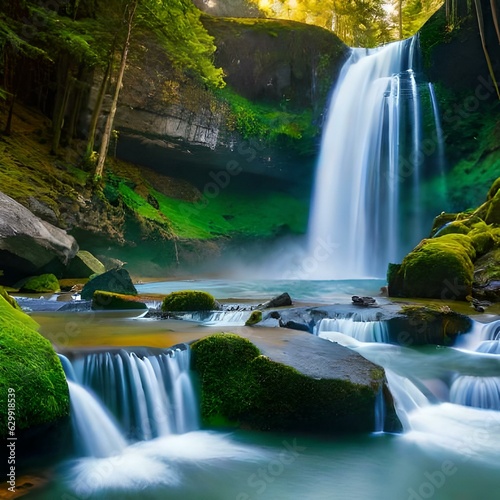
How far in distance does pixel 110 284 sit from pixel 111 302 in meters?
1.17

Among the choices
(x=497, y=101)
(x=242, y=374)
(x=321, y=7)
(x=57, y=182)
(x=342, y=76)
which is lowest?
(x=242, y=374)

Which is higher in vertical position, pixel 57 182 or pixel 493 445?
pixel 57 182

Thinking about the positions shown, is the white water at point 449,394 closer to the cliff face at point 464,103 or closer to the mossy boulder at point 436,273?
the mossy boulder at point 436,273

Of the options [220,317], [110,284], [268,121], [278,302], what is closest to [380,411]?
[220,317]

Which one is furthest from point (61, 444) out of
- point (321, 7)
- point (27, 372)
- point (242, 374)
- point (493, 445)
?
point (321, 7)

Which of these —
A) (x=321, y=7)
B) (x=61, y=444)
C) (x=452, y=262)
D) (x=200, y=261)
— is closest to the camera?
(x=61, y=444)

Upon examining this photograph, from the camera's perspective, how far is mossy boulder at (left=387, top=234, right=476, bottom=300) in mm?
9289

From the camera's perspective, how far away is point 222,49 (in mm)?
22328

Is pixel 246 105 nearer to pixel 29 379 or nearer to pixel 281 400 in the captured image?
pixel 281 400

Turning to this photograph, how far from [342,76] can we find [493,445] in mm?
21671

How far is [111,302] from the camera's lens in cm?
827

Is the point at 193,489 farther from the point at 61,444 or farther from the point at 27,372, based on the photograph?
the point at 27,372

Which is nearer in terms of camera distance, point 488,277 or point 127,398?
point 127,398

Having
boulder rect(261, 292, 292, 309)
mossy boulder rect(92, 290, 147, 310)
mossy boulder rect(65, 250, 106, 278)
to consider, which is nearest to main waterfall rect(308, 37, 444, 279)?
mossy boulder rect(65, 250, 106, 278)
